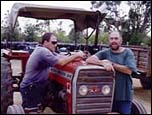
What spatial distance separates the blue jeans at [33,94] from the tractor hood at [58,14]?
119 centimetres

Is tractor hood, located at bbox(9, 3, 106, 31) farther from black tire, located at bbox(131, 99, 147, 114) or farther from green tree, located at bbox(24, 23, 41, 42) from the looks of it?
black tire, located at bbox(131, 99, 147, 114)

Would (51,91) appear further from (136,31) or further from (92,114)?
(136,31)

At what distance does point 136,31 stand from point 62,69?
16.4 meters

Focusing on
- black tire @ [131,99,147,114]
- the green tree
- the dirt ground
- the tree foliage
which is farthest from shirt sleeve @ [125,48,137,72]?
the tree foliage

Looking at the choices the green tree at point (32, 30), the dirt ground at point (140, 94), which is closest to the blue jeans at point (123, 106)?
the green tree at point (32, 30)

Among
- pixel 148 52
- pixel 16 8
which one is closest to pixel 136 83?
pixel 148 52

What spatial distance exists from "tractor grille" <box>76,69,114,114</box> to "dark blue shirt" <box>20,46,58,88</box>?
1.72 ft

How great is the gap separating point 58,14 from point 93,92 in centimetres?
232

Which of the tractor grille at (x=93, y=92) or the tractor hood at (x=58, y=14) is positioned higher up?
the tractor hood at (x=58, y=14)

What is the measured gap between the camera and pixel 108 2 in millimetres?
21594

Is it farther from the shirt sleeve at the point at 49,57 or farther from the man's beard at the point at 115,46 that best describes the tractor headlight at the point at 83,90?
the man's beard at the point at 115,46

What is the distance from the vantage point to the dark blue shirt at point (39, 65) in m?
4.62

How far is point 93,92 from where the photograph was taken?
14.1 feet

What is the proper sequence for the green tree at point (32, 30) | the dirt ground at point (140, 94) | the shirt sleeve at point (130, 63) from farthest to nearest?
the dirt ground at point (140, 94), the green tree at point (32, 30), the shirt sleeve at point (130, 63)
